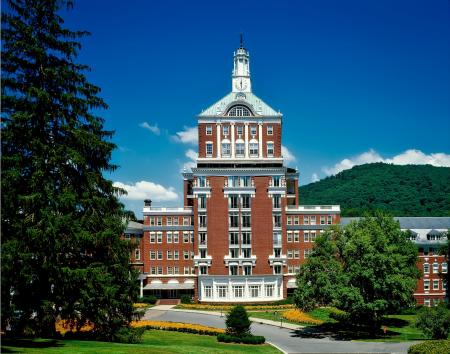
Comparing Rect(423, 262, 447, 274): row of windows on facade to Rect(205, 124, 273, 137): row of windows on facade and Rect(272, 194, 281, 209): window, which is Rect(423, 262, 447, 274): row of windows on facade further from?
Rect(205, 124, 273, 137): row of windows on facade

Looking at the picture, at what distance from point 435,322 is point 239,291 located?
36874 mm

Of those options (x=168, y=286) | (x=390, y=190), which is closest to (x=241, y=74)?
(x=168, y=286)

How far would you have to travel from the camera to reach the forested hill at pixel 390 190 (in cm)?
13288

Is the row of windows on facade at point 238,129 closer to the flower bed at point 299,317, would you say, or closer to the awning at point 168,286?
the awning at point 168,286

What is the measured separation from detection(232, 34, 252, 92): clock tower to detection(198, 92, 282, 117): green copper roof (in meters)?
1.41

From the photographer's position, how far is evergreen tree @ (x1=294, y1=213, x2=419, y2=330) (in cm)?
4597

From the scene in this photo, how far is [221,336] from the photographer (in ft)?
147

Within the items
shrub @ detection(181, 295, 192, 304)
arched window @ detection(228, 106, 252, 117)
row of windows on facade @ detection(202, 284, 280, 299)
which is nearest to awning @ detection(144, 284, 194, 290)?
shrub @ detection(181, 295, 192, 304)

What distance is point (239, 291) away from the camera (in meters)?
76.8

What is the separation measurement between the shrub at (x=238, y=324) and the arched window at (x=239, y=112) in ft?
127

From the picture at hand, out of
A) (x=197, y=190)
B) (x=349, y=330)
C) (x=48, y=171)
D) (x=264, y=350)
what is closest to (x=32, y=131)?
(x=48, y=171)

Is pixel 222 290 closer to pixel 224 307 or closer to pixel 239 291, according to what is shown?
pixel 239 291

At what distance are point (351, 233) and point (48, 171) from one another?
29.9 m

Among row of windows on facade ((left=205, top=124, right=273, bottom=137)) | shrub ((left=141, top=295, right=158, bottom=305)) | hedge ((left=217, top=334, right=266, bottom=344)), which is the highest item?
row of windows on facade ((left=205, top=124, right=273, bottom=137))
